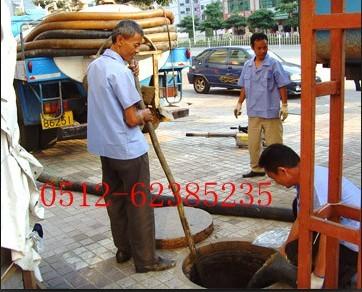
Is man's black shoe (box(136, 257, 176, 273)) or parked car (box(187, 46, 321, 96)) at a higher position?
parked car (box(187, 46, 321, 96))

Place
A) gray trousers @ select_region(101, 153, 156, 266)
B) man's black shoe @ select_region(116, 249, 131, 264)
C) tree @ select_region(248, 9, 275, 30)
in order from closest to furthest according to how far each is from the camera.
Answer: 1. gray trousers @ select_region(101, 153, 156, 266)
2. man's black shoe @ select_region(116, 249, 131, 264)
3. tree @ select_region(248, 9, 275, 30)

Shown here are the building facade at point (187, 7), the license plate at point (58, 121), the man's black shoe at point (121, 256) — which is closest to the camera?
the man's black shoe at point (121, 256)

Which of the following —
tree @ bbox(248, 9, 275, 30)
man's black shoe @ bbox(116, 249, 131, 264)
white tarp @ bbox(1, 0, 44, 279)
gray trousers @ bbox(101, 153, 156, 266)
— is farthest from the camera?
tree @ bbox(248, 9, 275, 30)

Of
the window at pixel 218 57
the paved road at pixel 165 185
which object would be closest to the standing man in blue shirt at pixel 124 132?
the paved road at pixel 165 185

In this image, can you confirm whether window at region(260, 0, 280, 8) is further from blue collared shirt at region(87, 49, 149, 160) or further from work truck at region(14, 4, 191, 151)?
blue collared shirt at region(87, 49, 149, 160)

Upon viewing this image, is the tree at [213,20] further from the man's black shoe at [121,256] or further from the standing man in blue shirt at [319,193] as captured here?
the standing man in blue shirt at [319,193]

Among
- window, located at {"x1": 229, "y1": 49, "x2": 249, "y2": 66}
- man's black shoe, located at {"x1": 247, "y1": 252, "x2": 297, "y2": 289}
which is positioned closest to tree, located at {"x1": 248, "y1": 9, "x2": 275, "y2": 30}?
window, located at {"x1": 229, "y1": 49, "x2": 249, "y2": 66}

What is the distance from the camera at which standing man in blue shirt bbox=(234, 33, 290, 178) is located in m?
5.43

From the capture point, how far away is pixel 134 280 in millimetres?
3375

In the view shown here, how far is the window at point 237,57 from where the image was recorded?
44.7 ft

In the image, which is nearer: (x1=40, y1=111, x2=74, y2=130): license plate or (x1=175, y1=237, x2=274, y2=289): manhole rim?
(x1=175, y1=237, x2=274, y2=289): manhole rim

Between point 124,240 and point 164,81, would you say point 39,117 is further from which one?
point 124,240

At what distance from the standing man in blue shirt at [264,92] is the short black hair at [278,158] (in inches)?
112

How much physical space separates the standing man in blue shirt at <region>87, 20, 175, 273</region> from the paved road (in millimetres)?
289
